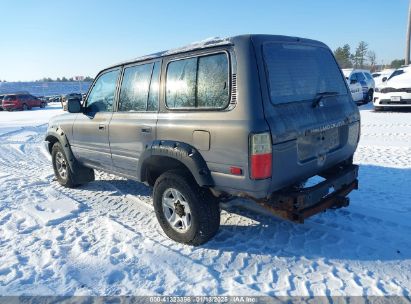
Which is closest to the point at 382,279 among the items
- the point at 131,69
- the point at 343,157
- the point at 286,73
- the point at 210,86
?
the point at 343,157

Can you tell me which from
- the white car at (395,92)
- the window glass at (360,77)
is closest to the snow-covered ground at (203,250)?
the white car at (395,92)

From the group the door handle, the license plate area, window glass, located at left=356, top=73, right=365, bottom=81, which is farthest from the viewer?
window glass, located at left=356, top=73, right=365, bottom=81

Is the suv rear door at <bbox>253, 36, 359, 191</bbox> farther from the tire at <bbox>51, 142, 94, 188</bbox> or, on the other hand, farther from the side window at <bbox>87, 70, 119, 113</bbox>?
the tire at <bbox>51, 142, 94, 188</bbox>

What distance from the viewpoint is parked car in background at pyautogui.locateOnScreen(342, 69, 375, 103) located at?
52.8ft

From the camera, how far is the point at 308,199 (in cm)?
316

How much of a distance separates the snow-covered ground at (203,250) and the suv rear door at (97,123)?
2.27 ft

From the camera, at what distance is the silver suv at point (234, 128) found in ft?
9.61

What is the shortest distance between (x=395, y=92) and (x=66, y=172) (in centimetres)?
1217

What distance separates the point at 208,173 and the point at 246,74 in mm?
969

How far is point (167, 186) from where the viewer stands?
365 cm

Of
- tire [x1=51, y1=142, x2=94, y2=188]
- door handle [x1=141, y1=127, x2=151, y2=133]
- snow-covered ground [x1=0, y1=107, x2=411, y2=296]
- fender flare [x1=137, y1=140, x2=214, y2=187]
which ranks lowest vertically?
snow-covered ground [x1=0, y1=107, x2=411, y2=296]

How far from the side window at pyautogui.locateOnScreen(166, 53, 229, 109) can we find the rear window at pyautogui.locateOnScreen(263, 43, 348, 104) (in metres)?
0.42

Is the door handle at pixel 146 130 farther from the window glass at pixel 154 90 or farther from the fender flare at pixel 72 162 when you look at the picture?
the fender flare at pixel 72 162

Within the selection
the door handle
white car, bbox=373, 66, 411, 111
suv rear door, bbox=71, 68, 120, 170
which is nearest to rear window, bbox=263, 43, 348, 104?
the door handle
